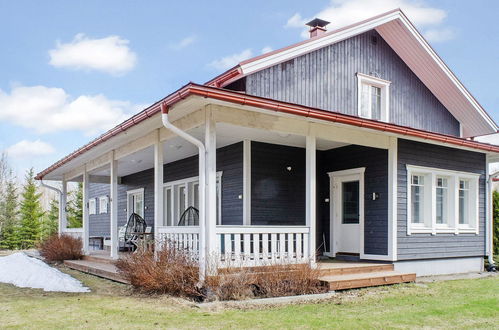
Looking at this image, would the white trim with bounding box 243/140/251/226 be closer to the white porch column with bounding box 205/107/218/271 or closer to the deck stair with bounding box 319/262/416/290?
the deck stair with bounding box 319/262/416/290

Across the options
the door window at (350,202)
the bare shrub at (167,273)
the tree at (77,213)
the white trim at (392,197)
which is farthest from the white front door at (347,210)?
the tree at (77,213)

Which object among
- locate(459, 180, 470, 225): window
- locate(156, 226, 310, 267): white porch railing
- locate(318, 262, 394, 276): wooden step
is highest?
locate(459, 180, 470, 225): window

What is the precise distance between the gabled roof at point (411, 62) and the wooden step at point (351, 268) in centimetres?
385

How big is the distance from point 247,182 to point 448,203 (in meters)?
4.75

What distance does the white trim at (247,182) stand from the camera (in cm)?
988

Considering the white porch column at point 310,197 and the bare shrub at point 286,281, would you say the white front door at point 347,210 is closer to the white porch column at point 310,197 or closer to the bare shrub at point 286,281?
the white porch column at point 310,197

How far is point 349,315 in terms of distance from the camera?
6.04 meters

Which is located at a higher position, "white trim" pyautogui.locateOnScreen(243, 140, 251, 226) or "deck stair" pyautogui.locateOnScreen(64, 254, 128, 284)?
"white trim" pyautogui.locateOnScreen(243, 140, 251, 226)

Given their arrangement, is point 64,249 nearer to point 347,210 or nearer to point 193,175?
point 193,175

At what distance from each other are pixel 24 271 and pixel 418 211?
333 inches

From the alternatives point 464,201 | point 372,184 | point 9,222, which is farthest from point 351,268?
point 9,222

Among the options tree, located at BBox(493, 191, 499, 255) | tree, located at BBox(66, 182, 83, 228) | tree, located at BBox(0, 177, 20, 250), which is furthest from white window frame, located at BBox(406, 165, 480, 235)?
tree, located at BBox(0, 177, 20, 250)

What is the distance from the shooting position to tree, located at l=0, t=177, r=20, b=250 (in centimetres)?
2353

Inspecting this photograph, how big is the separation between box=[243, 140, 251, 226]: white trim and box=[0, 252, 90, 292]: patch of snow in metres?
3.36
